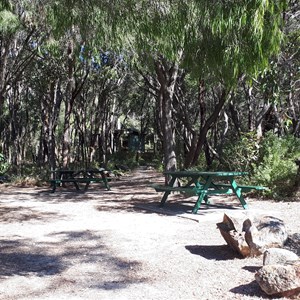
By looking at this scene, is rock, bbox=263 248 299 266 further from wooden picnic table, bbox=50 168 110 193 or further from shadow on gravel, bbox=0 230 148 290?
wooden picnic table, bbox=50 168 110 193

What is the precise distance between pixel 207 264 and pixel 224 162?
9.45 m

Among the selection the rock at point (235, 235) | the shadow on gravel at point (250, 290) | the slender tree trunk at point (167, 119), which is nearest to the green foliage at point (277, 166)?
the slender tree trunk at point (167, 119)

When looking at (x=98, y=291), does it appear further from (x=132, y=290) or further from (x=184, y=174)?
(x=184, y=174)

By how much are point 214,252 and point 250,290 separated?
4.88 ft

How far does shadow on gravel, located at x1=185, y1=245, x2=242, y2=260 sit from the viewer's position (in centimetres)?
545

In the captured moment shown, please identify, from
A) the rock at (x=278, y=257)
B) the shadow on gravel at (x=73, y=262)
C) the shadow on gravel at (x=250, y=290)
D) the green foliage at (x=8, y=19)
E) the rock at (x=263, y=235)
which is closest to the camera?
the shadow on gravel at (x=250, y=290)

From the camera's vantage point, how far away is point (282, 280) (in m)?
3.94

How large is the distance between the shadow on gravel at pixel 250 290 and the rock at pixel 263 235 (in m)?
0.82

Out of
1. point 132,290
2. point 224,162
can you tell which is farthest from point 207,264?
point 224,162

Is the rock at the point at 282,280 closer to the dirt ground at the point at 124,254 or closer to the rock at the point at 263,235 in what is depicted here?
the dirt ground at the point at 124,254

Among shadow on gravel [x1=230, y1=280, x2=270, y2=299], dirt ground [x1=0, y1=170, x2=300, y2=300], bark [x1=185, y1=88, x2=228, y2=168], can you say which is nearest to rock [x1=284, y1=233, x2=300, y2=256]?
dirt ground [x1=0, y1=170, x2=300, y2=300]

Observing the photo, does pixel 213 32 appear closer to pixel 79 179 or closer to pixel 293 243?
pixel 293 243

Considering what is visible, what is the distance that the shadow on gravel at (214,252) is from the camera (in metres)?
5.45

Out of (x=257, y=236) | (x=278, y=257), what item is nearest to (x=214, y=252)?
(x=257, y=236)
